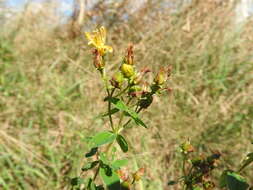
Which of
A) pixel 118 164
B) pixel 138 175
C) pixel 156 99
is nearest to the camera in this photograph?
pixel 118 164

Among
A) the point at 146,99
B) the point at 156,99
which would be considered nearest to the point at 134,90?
the point at 146,99

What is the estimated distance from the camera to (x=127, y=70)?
2.46ft

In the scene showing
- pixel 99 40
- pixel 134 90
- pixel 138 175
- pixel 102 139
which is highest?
pixel 99 40

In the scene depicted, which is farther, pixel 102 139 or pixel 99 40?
pixel 99 40

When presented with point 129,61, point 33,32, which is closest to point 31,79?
point 33,32

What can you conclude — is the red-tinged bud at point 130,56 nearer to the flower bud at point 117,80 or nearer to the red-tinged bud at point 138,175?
the flower bud at point 117,80

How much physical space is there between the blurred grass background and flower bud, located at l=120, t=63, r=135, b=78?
1.05 meters

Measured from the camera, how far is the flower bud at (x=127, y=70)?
0.75 m

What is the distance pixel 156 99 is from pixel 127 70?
1.43m

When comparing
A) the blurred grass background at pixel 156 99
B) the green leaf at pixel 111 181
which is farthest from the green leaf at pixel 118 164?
the blurred grass background at pixel 156 99

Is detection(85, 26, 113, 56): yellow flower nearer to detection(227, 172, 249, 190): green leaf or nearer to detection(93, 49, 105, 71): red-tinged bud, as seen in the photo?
detection(93, 49, 105, 71): red-tinged bud

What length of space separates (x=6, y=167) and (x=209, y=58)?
181 centimetres

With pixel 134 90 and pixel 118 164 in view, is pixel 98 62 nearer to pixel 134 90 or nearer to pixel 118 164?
pixel 134 90

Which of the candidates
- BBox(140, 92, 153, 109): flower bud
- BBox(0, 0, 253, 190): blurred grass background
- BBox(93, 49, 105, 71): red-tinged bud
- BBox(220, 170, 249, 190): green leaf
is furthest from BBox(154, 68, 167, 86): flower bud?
BBox(0, 0, 253, 190): blurred grass background
